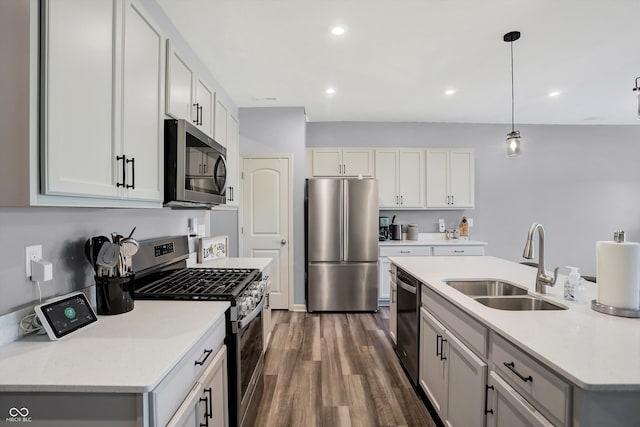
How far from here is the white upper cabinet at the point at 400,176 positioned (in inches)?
180

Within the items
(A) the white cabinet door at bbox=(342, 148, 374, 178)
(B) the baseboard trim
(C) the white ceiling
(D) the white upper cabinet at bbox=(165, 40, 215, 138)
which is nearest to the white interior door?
(B) the baseboard trim

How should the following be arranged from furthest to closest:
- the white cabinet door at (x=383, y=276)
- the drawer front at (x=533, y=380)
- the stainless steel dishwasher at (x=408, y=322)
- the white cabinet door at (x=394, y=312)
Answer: the white cabinet door at (x=383, y=276), the white cabinet door at (x=394, y=312), the stainless steel dishwasher at (x=408, y=322), the drawer front at (x=533, y=380)

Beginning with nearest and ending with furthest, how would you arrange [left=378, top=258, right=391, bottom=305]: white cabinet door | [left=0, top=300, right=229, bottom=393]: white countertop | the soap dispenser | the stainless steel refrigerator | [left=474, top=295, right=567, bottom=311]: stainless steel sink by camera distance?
[left=0, top=300, right=229, bottom=393]: white countertop < the soap dispenser < [left=474, top=295, right=567, bottom=311]: stainless steel sink < the stainless steel refrigerator < [left=378, top=258, right=391, bottom=305]: white cabinet door

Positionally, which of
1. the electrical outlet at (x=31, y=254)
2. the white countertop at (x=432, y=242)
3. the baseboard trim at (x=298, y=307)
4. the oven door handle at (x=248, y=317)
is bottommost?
the baseboard trim at (x=298, y=307)

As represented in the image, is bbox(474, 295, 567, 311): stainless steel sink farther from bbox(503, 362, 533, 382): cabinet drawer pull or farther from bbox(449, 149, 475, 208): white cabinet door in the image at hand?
bbox(449, 149, 475, 208): white cabinet door

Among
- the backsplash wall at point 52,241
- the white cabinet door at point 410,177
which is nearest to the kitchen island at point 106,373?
→ the backsplash wall at point 52,241

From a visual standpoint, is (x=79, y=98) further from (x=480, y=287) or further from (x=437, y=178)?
(x=437, y=178)

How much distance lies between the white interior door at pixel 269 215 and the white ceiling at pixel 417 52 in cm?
80

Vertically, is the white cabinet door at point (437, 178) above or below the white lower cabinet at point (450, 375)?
above

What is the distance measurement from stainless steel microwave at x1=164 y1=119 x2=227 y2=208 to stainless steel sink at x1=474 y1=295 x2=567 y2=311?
1.72 meters

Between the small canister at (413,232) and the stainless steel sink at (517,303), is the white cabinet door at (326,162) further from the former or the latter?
the stainless steel sink at (517,303)

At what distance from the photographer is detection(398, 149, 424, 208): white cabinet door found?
15.1 ft

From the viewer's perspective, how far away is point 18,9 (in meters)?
0.90

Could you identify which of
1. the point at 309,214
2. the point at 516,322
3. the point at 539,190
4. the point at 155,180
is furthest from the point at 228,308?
the point at 539,190
